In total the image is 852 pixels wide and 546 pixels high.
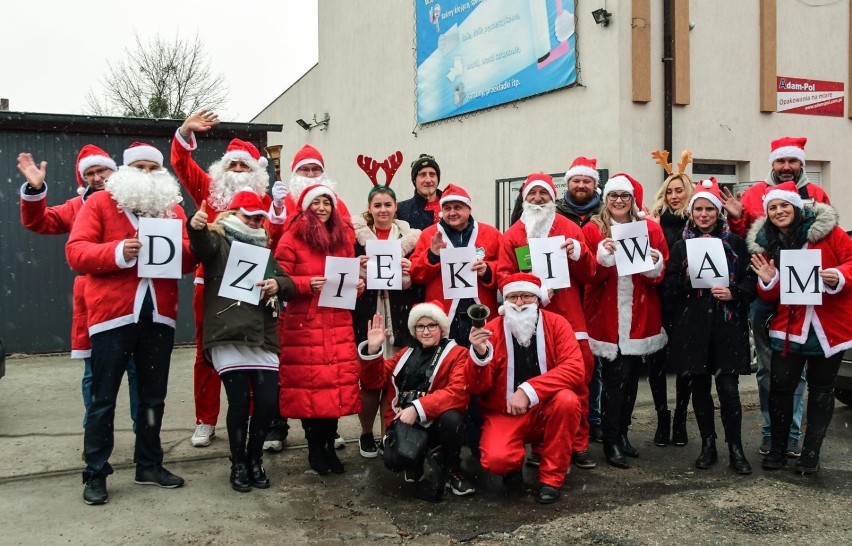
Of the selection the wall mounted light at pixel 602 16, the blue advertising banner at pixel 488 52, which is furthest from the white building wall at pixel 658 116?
the blue advertising banner at pixel 488 52

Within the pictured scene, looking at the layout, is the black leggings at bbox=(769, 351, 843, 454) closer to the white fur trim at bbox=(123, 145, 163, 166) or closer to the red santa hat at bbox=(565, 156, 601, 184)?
the red santa hat at bbox=(565, 156, 601, 184)

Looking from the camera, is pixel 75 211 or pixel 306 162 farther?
pixel 306 162

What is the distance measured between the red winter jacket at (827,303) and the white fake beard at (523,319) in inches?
65.9

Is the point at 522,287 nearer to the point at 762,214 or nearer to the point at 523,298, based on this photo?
the point at 523,298

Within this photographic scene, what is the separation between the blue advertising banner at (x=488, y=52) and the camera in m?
11.0

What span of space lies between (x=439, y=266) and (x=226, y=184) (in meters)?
1.77

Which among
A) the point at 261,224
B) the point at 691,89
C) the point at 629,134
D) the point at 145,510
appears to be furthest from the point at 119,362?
the point at 691,89

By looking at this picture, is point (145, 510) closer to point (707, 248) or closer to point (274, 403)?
point (274, 403)

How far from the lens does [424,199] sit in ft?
21.1

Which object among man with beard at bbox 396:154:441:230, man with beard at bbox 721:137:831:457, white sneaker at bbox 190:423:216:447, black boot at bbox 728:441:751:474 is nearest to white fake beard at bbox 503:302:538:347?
man with beard at bbox 396:154:441:230

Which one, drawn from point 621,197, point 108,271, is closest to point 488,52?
point 621,197

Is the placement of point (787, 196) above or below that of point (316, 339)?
above

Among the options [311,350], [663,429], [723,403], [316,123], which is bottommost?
[663,429]

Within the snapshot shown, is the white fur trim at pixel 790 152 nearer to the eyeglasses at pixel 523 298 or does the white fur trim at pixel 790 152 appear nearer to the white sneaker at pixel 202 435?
the eyeglasses at pixel 523 298
